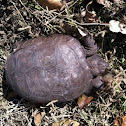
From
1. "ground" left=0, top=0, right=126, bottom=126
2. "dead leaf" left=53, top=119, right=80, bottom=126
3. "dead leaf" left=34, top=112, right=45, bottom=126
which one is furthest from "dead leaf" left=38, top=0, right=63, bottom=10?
"dead leaf" left=53, top=119, right=80, bottom=126

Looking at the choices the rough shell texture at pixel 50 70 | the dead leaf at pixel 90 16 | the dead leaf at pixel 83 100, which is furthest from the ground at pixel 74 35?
the rough shell texture at pixel 50 70

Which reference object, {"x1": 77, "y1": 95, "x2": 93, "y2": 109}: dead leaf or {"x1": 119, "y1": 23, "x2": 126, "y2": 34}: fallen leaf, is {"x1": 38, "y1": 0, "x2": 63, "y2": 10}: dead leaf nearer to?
{"x1": 119, "y1": 23, "x2": 126, "y2": 34}: fallen leaf

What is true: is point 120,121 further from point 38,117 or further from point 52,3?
point 52,3

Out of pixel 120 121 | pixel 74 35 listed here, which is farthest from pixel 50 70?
pixel 120 121

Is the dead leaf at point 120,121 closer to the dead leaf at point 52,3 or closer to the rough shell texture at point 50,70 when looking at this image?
the rough shell texture at point 50,70

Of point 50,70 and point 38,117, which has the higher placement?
point 50,70

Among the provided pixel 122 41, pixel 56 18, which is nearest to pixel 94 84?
pixel 122 41

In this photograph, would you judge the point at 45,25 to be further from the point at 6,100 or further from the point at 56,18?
the point at 6,100
